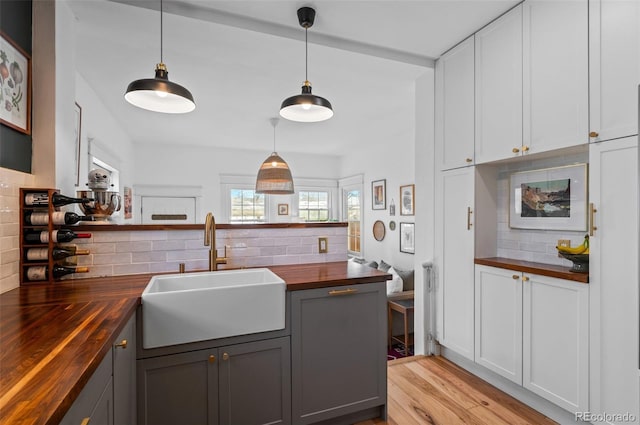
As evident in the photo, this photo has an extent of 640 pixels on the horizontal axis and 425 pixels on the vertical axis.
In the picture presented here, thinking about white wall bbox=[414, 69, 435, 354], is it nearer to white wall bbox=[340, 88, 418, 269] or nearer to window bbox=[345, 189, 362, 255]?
white wall bbox=[340, 88, 418, 269]

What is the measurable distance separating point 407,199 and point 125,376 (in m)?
3.84

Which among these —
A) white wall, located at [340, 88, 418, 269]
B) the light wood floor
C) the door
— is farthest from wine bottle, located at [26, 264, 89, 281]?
the door

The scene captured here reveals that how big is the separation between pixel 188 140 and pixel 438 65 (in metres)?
3.91

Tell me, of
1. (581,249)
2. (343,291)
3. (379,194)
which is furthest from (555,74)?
(379,194)

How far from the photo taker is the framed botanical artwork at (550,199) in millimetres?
1991

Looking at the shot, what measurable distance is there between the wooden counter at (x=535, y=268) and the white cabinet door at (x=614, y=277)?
76 mm

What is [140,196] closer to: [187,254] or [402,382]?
[187,254]

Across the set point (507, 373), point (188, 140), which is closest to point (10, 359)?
point (507, 373)

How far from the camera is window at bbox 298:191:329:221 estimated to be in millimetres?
6273

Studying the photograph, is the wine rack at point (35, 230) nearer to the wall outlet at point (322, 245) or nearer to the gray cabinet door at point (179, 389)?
the gray cabinet door at point (179, 389)

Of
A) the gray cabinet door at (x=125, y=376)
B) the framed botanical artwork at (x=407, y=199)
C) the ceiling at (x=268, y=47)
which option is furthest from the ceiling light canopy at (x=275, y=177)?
the gray cabinet door at (x=125, y=376)

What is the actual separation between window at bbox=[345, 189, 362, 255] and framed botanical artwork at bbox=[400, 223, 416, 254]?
1384mm

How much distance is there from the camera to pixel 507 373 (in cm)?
214

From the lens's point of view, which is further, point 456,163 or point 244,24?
point 456,163
